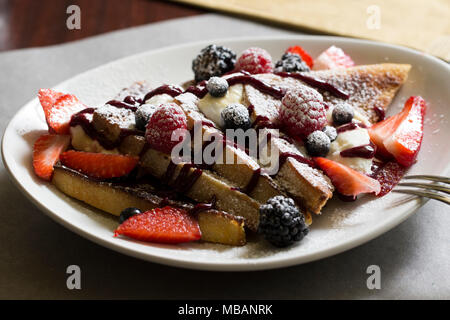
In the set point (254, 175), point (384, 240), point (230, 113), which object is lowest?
point (384, 240)

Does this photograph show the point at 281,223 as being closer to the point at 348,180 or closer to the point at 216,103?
the point at 348,180

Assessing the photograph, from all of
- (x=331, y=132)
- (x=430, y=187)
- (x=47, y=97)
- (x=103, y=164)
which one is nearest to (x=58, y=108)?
(x=47, y=97)

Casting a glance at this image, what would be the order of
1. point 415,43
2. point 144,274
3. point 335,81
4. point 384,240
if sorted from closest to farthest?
point 144,274 → point 384,240 → point 335,81 → point 415,43

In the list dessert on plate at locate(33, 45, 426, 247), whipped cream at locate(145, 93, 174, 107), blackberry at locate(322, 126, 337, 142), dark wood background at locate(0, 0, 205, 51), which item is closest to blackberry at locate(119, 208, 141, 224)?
dessert on plate at locate(33, 45, 426, 247)

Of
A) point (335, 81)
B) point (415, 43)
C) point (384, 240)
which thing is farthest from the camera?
point (415, 43)

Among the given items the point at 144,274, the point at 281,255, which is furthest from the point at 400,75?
the point at 144,274

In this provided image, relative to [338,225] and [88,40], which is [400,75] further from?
[88,40]

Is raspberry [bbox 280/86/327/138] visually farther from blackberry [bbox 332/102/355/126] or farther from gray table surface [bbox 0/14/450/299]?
gray table surface [bbox 0/14/450/299]

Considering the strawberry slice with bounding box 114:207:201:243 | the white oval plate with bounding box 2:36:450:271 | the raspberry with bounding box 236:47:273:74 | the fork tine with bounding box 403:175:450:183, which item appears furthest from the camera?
the raspberry with bounding box 236:47:273:74
